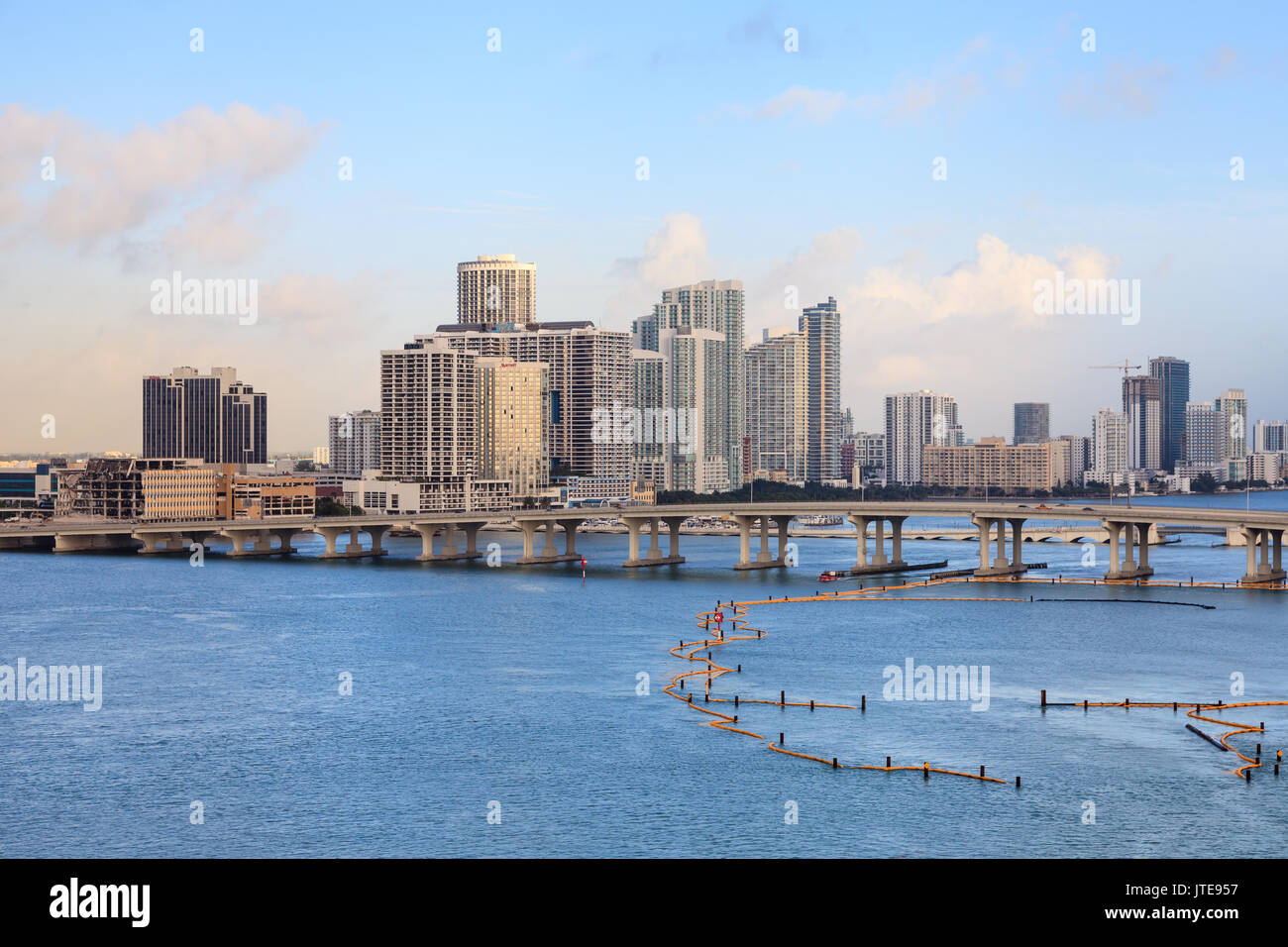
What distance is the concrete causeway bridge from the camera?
103m

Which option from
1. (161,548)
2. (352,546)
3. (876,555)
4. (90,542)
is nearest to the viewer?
(876,555)

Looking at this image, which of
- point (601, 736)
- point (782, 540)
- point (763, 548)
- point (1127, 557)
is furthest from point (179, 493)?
point (601, 736)

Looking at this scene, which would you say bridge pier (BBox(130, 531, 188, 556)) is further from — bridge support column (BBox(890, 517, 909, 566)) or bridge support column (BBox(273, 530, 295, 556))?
bridge support column (BBox(890, 517, 909, 566))

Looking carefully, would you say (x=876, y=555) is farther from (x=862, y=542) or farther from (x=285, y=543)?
(x=285, y=543)

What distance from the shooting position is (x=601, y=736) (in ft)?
152

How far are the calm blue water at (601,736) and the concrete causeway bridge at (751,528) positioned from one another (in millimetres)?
14535

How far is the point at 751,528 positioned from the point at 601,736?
9318 cm

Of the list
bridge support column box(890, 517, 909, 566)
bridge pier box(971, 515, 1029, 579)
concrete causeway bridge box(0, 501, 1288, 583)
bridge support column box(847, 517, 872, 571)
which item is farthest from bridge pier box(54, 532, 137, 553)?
bridge pier box(971, 515, 1029, 579)

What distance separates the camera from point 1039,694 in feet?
178

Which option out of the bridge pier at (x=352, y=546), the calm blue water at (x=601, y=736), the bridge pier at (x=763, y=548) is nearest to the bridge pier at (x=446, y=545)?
the bridge pier at (x=352, y=546)

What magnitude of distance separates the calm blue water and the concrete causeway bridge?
14.5 meters
